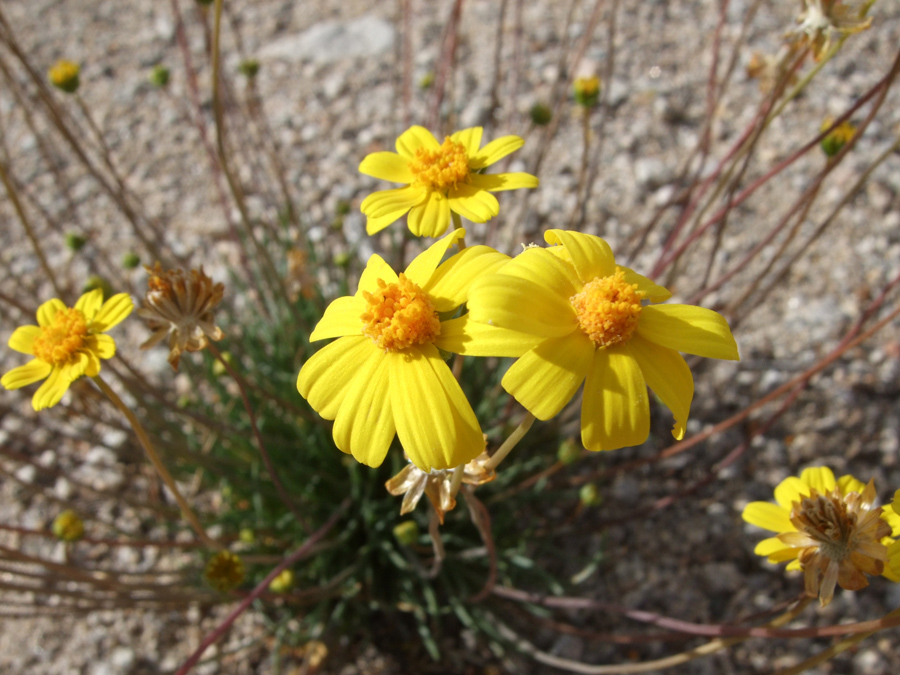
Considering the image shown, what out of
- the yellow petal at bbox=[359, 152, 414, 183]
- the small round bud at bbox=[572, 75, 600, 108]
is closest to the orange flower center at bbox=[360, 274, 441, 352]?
the yellow petal at bbox=[359, 152, 414, 183]

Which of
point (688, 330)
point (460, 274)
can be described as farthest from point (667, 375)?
point (460, 274)

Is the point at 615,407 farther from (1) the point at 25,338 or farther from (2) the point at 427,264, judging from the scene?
(1) the point at 25,338

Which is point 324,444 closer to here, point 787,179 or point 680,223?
point 680,223

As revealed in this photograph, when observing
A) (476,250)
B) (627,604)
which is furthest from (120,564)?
(476,250)

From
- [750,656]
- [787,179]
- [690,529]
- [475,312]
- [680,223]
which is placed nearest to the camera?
[475,312]

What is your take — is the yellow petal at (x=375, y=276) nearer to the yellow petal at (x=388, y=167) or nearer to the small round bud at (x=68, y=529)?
the yellow petal at (x=388, y=167)
